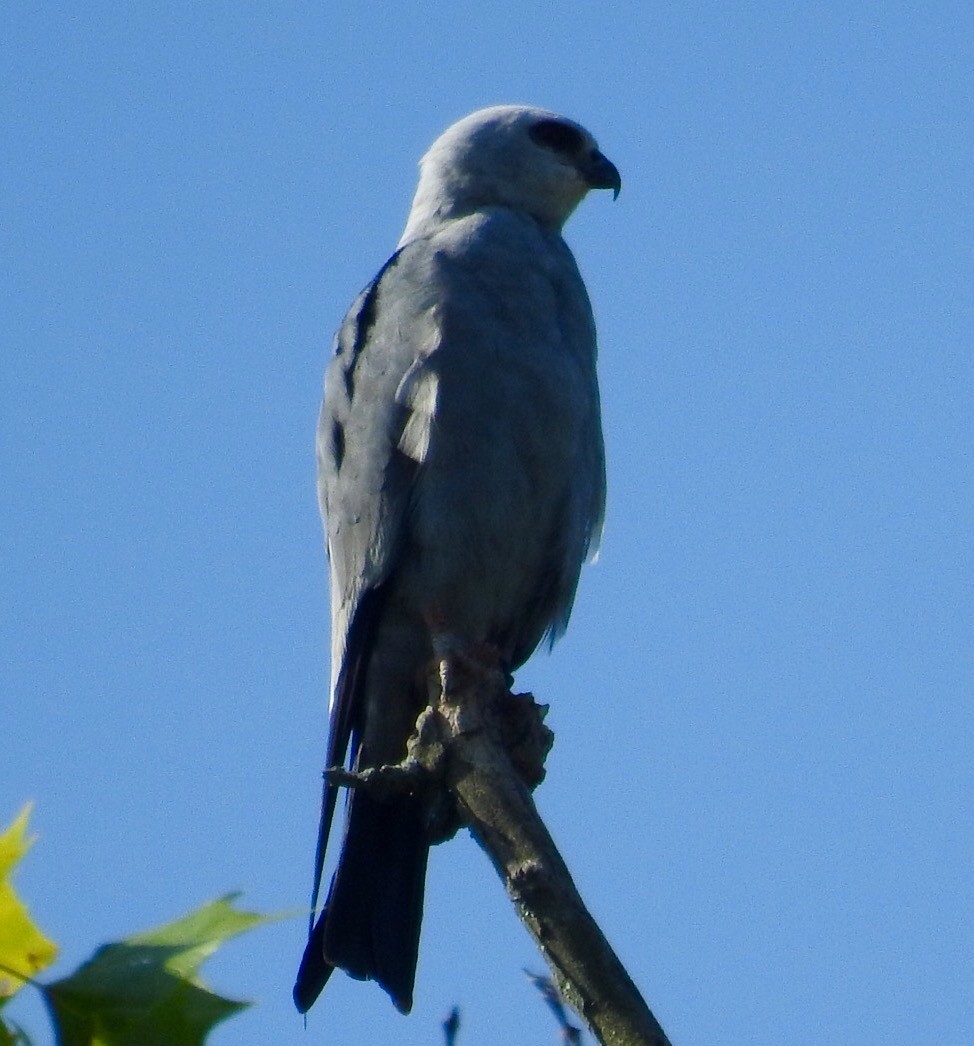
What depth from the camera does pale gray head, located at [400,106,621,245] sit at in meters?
6.21

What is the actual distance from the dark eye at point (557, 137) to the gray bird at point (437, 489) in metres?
1.41

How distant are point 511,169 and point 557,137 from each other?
1.42 ft

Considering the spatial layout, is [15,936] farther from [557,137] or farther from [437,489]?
[557,137]

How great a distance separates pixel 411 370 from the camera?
4953mm

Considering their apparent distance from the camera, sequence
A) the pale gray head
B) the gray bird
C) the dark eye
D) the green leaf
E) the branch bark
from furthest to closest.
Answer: the dark eye < the pale gray head < the gray bird < the branch bark < the green leaf

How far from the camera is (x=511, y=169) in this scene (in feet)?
21.1

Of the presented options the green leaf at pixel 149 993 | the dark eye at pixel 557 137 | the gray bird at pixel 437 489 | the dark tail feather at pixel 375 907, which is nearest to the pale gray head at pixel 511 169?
the dark eye at pixel 557 137

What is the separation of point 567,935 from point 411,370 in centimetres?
250

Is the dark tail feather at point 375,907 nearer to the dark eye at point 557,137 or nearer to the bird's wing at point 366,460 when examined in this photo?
the bird's wing at point 366,460

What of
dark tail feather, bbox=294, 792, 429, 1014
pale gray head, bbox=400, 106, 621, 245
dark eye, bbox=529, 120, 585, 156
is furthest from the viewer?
dark eye, bbox=529, 120, 585, 156

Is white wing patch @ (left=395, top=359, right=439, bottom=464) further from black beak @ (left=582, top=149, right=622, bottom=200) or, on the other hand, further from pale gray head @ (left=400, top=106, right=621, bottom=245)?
black beak @ (left=582, top=149, right=622, bottom=200)

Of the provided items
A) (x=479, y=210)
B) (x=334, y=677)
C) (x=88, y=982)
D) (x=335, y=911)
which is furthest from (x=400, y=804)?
(x=88, y=982)

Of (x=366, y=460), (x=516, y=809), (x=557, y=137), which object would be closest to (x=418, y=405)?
(x=366, y=460)

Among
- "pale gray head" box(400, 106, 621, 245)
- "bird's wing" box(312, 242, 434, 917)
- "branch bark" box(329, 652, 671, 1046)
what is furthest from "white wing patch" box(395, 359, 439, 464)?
"pale gray head" box(400, 106, 621, 245)
